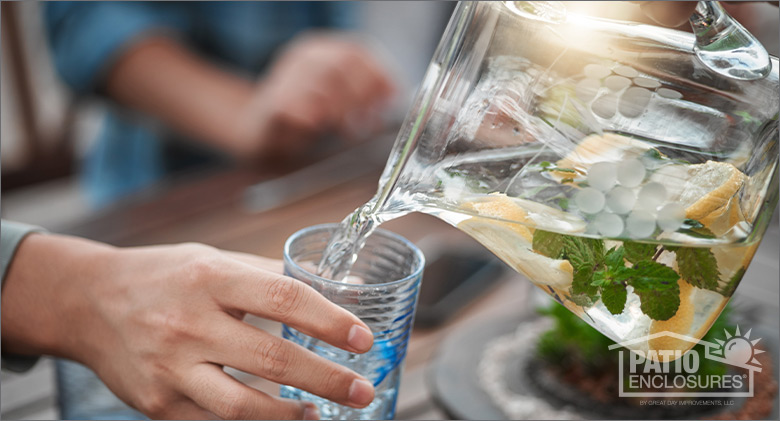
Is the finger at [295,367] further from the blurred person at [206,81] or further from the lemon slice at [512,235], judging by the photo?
the blurred person at [206,81]

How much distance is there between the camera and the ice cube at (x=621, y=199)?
531mm

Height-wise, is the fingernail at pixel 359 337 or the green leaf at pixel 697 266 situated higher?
the green leaf at pixel 697 266

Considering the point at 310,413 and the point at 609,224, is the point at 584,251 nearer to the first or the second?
the point at 609,224

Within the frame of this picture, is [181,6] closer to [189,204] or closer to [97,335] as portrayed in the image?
[189,204]

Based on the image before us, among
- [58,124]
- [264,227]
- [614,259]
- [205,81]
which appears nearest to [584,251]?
[614,259]

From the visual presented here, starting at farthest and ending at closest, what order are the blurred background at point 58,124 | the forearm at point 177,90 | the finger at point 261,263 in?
1. the forearm at point 177,90
2. the blurred background at point 58,124
3. the finger at point 261,263

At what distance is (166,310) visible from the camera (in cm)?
60

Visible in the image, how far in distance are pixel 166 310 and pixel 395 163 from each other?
0.74ft

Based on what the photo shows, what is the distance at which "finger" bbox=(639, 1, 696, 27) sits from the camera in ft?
2.01

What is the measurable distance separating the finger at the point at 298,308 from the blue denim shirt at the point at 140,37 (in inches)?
49.0

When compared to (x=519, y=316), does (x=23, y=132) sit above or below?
below

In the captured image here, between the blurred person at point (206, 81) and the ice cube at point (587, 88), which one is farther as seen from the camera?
the blurred person at point (206, 81)

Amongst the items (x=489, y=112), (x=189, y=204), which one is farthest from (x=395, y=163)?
(x=189, y=204)

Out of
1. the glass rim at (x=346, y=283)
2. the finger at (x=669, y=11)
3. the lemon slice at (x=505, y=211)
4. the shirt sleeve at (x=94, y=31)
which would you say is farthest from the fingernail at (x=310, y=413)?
the shirt sleeve at (x=94, y=31)
